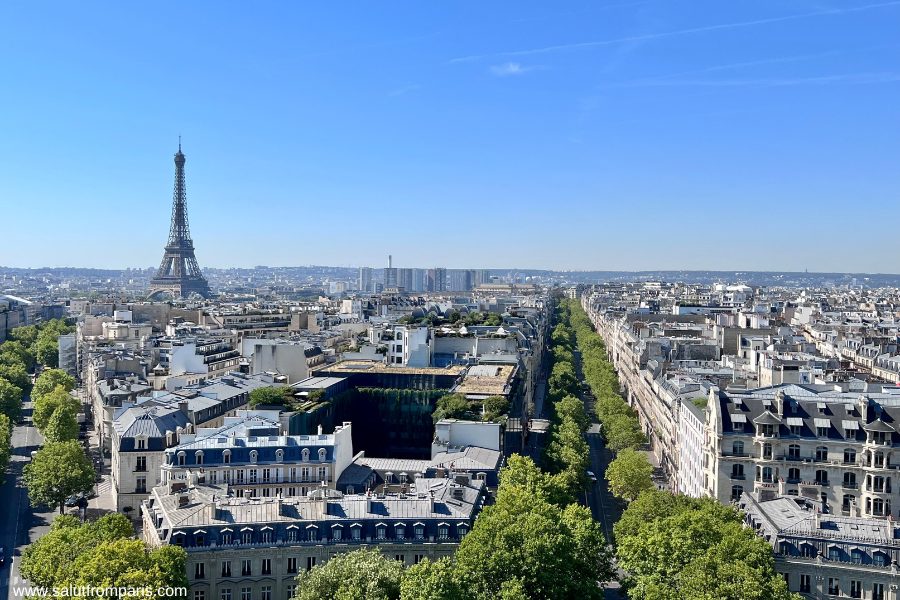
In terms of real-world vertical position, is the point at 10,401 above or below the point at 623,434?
below

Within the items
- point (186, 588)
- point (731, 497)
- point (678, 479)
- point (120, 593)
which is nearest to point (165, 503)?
point (186, 588)

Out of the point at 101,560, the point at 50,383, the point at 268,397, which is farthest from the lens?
the point at 50,383

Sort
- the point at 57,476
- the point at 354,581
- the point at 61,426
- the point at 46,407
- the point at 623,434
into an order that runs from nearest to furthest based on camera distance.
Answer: the point at 354,581 < the point at 57,476 < the point at 61,426 < the point at 623,434 < the point at 46,407

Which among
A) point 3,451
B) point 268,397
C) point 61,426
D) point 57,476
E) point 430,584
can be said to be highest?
point 268,397

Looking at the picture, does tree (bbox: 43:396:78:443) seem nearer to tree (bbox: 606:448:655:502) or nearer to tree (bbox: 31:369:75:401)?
tree (bbox: 31:369:75:401)

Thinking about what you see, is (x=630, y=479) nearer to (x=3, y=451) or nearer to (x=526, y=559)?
(x=526, y=559)

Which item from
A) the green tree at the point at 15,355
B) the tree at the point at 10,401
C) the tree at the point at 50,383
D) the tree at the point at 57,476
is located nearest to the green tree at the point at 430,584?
the tree at the point at 57,476

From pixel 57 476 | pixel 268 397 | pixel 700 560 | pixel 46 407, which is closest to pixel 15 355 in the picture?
pixel 46 407
